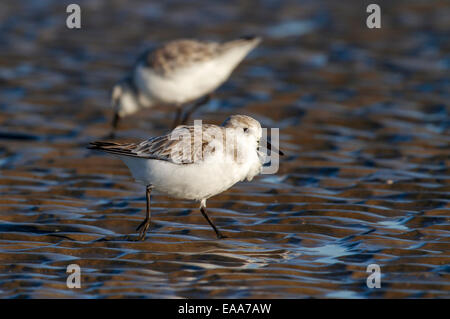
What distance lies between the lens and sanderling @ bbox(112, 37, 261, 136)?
1084 centimetres

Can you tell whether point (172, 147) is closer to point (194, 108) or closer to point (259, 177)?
point (259, 177)

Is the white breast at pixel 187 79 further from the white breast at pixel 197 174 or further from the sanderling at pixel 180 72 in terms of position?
the white breast at pixel 197 174

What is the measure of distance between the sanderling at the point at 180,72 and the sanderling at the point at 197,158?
143 inches

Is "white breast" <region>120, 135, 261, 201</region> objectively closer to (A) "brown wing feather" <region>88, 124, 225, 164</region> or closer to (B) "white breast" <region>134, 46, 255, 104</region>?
(A) "brown wing feather" <region>88, 124, 225, 164</region>

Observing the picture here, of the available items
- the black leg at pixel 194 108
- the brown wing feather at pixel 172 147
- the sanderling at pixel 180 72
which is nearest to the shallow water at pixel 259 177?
the black leg at pixel 194 108

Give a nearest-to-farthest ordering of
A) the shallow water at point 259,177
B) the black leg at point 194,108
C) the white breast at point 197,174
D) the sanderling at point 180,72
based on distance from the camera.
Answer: the shallow water at point 259,177, the white breast at point 197,174, the sanderling at point 180,72, the black leg at point 194,108

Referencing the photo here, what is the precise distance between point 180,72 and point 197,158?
4.03m

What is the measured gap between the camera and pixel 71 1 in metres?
17.4

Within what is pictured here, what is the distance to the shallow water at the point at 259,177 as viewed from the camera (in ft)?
21.4

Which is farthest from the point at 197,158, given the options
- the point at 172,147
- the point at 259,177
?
the point at 259,177

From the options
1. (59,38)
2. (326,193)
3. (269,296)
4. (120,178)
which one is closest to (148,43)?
(59,38)

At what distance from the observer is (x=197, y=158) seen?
702 centimetres

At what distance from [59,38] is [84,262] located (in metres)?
9.20

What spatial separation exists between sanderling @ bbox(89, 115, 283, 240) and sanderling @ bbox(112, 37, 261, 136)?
Answer: 362cm
